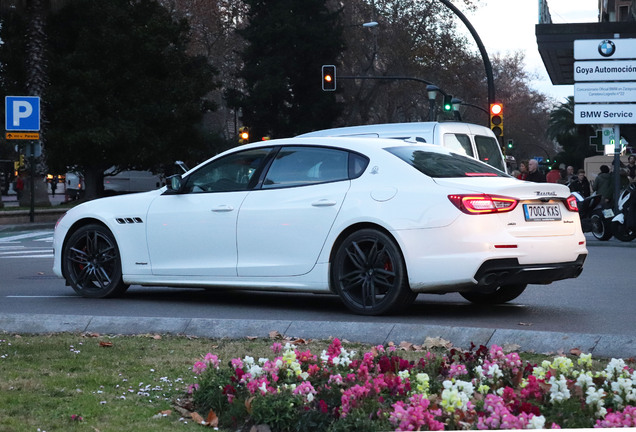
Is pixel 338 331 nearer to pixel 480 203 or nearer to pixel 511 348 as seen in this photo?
pixel 511 348

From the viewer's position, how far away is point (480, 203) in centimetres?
869

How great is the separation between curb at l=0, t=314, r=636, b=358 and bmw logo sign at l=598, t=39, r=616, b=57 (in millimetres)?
18629

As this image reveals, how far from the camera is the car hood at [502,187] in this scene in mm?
8758

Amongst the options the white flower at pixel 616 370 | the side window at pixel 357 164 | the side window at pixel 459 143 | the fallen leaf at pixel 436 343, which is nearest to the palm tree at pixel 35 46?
the side window at pixel 459 143

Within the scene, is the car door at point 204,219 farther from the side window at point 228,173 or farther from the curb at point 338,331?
the curb at point 338,331

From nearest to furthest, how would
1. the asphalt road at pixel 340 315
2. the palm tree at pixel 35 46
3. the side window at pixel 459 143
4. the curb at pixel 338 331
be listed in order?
the curb at pixel 338 331, the asphalt road at pixel 340 315, the side window at pixel 459 143, the palm tree at pixel 35 46

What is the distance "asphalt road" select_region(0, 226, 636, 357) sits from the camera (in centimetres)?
720

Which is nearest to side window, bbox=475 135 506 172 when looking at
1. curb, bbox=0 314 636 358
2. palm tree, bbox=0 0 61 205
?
curb, bbox=0 314 636 358

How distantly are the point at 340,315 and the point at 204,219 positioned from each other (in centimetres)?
163

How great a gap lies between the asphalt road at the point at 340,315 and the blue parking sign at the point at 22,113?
13577mm

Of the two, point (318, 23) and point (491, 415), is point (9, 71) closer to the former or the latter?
point (318, 23)

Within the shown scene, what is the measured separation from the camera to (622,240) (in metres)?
21.6

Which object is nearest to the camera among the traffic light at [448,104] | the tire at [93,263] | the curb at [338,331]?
the curb at [338,331]

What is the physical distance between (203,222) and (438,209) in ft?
7.84
